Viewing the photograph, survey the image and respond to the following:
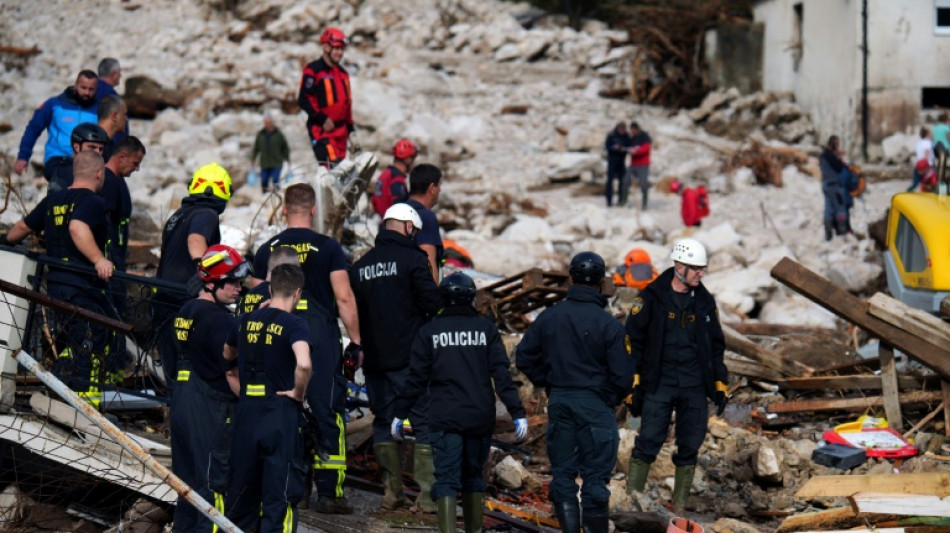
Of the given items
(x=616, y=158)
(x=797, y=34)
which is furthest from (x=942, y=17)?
(x=616, y=158)

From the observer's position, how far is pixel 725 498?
1057cm

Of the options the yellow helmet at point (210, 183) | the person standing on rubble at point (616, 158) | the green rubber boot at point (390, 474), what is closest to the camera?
the green rubber boot at point (390, 474)

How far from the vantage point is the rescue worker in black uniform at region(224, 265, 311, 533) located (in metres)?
7.41

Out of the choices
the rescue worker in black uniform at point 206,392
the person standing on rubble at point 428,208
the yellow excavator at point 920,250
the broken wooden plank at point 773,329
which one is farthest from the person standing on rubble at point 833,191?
the rescue worker in black uniform at point 206,392

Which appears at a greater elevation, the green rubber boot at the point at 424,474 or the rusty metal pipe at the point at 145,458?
the rusty metal pipe at the point at 145,458

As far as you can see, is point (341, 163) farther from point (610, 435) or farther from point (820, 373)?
point (610, 435)

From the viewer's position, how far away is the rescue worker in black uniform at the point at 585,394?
8.55 metres

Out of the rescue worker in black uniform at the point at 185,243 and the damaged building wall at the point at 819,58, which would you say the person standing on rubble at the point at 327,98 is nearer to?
the rescue worker in black uniform at the point at 185,243

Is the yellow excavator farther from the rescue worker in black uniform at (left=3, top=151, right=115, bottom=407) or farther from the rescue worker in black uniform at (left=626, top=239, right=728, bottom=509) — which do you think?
the rescue worker in black uniform at (left=3, top=151, right=115, bottom=407)

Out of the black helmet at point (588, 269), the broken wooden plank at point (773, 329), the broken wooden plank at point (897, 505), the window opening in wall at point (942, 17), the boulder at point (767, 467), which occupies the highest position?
the window opening in wall at point (942, 17)

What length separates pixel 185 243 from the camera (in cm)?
917

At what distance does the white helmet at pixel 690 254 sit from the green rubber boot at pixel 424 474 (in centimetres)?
224

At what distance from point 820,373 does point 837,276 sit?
293 inches

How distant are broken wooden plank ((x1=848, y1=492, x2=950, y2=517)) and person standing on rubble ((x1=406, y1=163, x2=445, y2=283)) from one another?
10.4 feet
